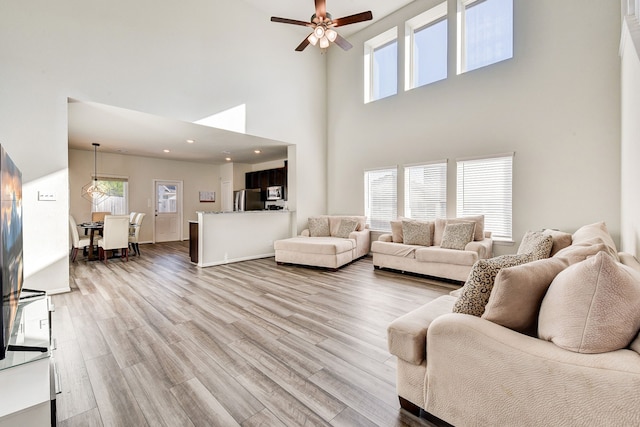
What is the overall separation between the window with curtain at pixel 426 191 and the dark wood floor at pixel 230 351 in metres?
1.59

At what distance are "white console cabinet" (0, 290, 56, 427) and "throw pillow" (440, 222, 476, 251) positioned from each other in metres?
4.58

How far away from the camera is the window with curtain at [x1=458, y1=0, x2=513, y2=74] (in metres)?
4.51

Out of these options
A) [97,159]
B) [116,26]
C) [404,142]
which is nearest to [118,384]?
[116,26]

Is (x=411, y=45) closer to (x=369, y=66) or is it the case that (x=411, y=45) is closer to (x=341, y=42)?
(x=369, y=66)

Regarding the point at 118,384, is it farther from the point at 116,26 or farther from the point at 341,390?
the point at 116,26

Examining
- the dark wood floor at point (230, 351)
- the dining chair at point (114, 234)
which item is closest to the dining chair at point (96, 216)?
the dining chair at point (114, 234)

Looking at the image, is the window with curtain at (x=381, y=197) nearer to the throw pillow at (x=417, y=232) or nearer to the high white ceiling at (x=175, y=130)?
the throw pillow at (x=417, y=232)

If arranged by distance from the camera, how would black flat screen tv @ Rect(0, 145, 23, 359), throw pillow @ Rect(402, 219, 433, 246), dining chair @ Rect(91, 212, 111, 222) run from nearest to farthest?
black flat screen tv @ Rect(0, 145, 23, 359) < throw pillow @ Rect(402, 219, 433, 246) < dining chair @ Rect(91, 212, 111, 222)

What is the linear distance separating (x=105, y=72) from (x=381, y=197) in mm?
5161

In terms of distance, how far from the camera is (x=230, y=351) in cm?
222

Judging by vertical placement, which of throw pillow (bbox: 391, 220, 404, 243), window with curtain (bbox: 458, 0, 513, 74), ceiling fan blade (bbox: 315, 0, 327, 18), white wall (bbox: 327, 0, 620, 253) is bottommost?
throw pillow (bbox: 391, 220, 404, 243)

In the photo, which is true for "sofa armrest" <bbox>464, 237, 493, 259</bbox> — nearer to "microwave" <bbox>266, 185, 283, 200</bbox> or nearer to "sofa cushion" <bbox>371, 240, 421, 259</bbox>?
"sofa cushion" <bbox>371, 240, 421, 259</bbox>

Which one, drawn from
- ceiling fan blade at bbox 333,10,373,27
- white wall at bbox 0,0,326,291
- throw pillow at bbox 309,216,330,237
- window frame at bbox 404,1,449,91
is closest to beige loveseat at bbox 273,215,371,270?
throw pillow at bbox 309,216,330,237

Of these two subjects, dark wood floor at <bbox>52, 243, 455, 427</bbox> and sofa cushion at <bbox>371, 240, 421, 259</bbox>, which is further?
sofa cushion at <bbox>371, 240, 421, 259</bbox>
